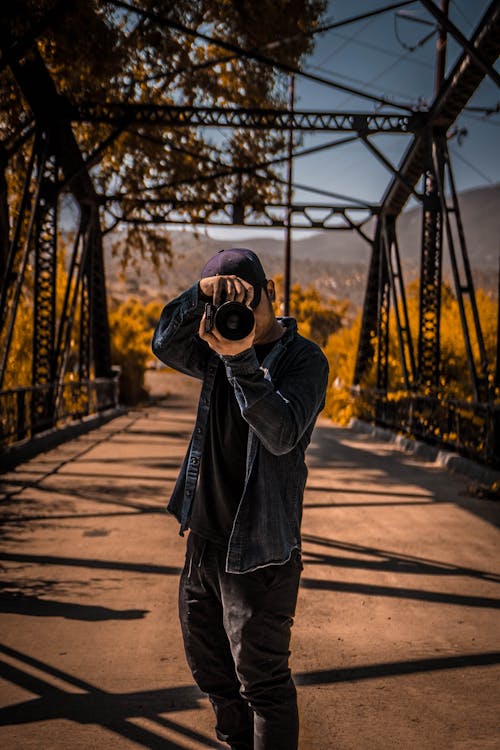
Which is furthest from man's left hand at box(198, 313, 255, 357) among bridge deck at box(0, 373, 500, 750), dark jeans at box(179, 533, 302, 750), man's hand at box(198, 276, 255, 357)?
bridge deck at box(0, 373, 500, 750)

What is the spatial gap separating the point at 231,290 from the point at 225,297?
0.03 metres

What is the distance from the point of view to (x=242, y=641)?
2.68 m

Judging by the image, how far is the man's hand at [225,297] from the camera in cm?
247

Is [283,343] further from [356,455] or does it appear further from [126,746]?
[356,455]

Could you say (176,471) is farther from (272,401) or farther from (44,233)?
(272,401)

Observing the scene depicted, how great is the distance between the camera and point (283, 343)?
2.90 metres

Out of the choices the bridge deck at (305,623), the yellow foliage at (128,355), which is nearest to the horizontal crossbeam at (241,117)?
the bridge deck at (305,623)

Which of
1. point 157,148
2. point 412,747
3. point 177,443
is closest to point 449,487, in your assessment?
point 177,443

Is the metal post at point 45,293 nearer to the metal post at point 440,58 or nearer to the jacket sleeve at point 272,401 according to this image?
the metal post at point 440,58

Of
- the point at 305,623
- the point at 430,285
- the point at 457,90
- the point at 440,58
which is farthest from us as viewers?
the point at 440,58

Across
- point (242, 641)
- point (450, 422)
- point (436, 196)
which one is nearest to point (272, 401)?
point (242, 641)

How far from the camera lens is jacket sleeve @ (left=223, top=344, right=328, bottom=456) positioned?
2535 mm

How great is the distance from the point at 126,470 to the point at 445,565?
6391 millimetres

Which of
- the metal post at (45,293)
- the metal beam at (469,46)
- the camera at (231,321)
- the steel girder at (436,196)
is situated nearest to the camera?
the camera at (231,321)
